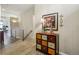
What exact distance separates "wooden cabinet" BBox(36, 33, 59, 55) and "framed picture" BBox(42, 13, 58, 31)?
12 centimetres

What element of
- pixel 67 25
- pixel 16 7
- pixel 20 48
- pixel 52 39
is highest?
pixel 16 7

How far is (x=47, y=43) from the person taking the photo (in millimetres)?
1931

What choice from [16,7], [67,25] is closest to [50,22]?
[67,25]

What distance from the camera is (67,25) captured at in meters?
1.83

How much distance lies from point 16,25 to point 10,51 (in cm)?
47

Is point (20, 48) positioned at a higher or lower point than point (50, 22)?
lower

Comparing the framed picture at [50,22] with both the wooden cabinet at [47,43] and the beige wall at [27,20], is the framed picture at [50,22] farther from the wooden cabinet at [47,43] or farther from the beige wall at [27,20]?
the beige wall at [27,20]

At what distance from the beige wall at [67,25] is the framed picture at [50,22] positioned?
69 millimetres

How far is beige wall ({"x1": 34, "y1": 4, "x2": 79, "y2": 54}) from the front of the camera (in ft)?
5.92

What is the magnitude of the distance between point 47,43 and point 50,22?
375 millimetres

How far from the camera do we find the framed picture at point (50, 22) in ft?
6.16

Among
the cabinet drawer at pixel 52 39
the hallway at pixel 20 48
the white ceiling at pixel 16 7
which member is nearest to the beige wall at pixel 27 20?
the white ceiling at pixel 16 7

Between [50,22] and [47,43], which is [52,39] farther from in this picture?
[50,22]
